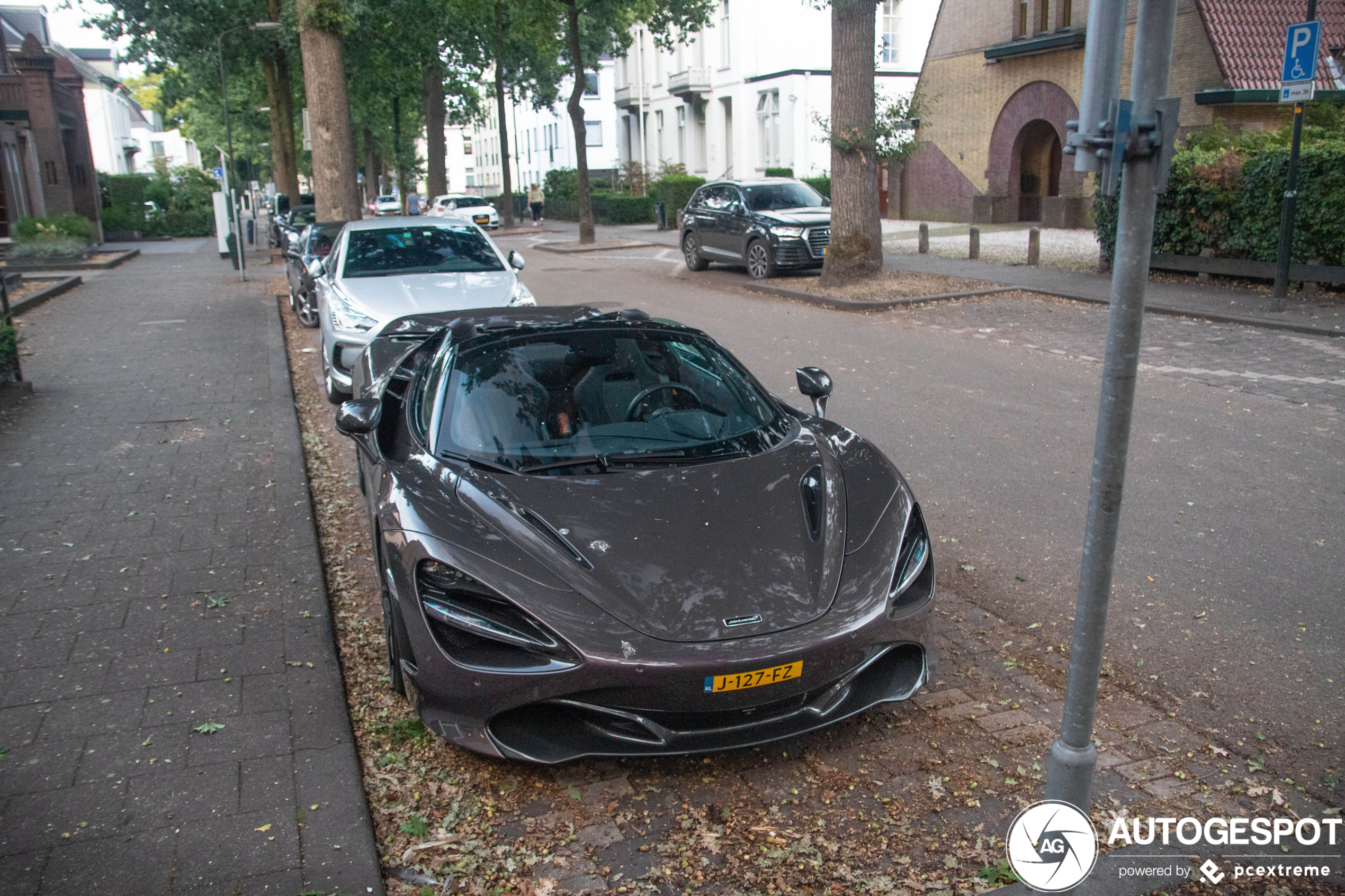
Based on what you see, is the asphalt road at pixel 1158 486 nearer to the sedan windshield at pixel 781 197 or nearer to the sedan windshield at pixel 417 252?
the sedan windshield at pixel 417 252

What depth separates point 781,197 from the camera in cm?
2028

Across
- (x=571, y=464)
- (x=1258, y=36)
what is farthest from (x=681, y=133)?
(x=571, y=464)

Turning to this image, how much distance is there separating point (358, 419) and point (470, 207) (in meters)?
41.1

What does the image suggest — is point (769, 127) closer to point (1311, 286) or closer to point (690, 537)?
point (1311, 286)

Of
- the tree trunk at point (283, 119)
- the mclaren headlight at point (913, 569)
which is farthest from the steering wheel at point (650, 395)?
the tree trunk at point (283, 119)

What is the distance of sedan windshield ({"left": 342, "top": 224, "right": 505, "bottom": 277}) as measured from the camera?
11.1 metres

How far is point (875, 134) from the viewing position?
53.8 ft

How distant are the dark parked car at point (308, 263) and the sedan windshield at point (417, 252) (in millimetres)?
2584

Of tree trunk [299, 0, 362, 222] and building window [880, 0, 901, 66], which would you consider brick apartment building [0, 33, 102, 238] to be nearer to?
tree trunk [299, 0, 362, 222]

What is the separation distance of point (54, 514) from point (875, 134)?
525 inches

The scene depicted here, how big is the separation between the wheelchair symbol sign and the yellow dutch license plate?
1111 centimetres

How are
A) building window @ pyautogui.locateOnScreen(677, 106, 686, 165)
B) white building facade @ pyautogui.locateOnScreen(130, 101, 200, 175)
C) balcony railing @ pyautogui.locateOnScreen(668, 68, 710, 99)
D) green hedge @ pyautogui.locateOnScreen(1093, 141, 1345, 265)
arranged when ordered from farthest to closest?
white building facade @ pyautogui.locateOnScreen(130, 101, 200, 175) → building window @ pyautogui.locateOnScreen(677, 106, 686, 165) → balcony railing @ pyautogui.locateOnScreen(668, 68, 710, 99) → green hedge @ pyautogui.locateOnScreen(1093, 141, 1345, 265)

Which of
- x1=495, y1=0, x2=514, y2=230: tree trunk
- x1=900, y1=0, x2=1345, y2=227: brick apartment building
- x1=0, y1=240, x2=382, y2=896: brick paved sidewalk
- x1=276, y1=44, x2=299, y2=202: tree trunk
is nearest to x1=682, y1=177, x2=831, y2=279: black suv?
x1=900, y1=0, x2=1345, y2=227: brick apartment building

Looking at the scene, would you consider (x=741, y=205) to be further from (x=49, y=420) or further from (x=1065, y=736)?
(x=1065, y=736)
